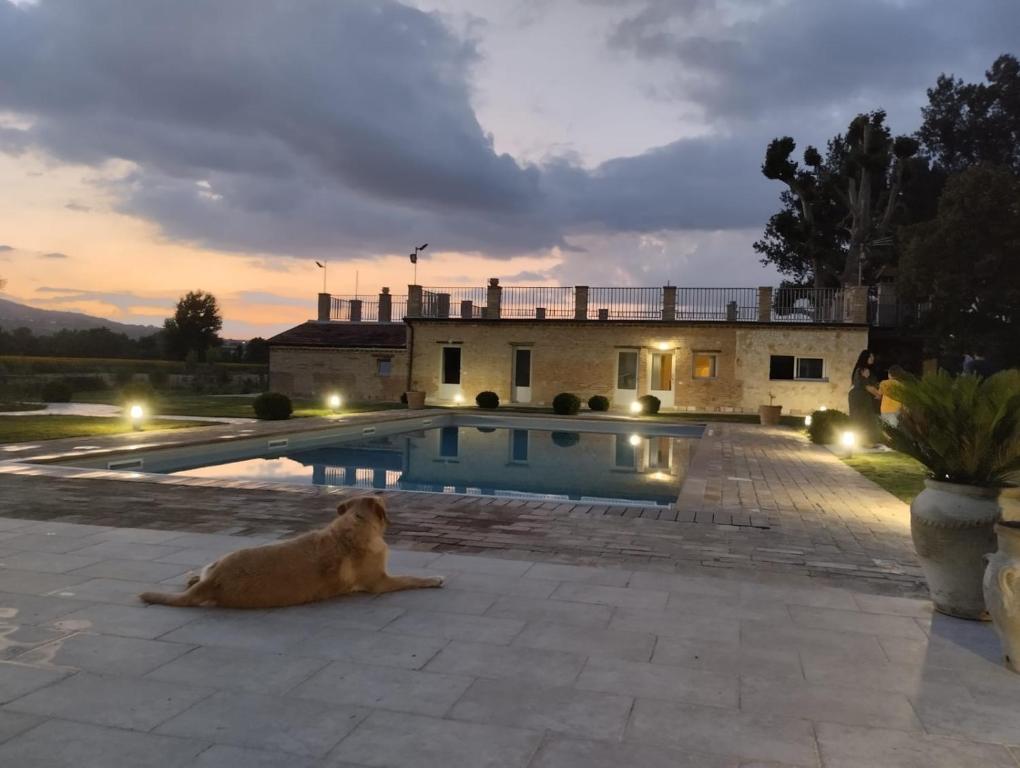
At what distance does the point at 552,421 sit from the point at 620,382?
21.8 ft

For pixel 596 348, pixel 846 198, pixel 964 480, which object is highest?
pixel 846 198

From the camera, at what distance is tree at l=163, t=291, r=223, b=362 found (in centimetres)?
5312

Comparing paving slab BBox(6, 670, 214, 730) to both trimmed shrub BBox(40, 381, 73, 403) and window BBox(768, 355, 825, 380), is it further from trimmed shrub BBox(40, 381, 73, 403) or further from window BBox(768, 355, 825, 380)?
window BBox(768, 355, 825, 380)

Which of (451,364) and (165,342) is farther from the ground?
(165,342)

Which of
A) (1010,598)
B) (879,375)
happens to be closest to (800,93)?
(879,375)

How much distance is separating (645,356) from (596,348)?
208 cm

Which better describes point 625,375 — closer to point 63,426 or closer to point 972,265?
point 972,265

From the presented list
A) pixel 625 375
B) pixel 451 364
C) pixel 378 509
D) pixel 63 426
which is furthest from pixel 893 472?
pixel 451 364

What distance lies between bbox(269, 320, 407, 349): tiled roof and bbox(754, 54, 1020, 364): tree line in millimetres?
20610

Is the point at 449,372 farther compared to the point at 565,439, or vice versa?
the point at 449,372

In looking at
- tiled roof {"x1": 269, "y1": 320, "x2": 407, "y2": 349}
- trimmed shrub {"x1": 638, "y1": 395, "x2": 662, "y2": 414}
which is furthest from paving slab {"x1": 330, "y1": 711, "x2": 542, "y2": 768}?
tiled roof {"x1": 269, "y1": 320, "x2": 407, "y2": 349}

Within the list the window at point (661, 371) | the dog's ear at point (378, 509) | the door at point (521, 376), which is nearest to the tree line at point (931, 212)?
the window at point (661, 371)

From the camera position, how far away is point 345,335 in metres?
33.7

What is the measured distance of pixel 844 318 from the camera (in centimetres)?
2828
